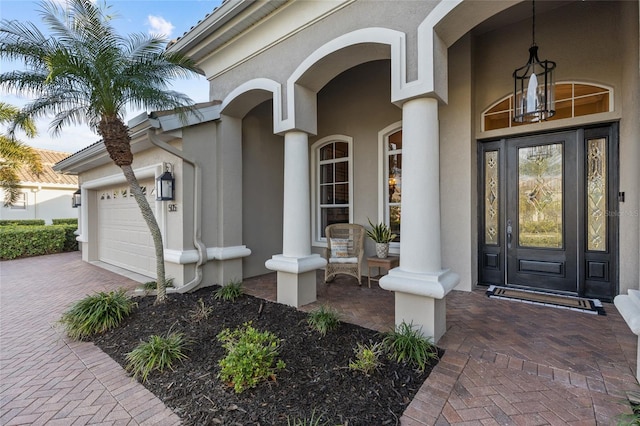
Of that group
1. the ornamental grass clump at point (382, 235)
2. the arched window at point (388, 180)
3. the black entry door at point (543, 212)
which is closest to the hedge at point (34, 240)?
the ornamental grass clump at point (382, 235)

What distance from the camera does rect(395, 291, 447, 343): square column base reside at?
120 inches

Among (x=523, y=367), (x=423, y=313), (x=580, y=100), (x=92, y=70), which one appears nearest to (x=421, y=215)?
(x=423, y=313)

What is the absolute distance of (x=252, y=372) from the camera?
8.21 feet

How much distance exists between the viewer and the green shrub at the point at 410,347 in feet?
8.99

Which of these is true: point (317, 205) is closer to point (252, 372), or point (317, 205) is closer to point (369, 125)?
point (369, 125)

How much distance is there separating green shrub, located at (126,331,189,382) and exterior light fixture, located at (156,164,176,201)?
2603mm

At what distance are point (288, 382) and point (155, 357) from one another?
1.42 m

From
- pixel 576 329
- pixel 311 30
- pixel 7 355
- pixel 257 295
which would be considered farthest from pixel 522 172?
pixel 7 355

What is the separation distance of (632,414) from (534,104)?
3133 mm

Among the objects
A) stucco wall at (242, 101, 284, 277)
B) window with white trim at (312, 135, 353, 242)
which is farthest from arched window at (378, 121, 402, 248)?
stucco wall at (242, 101, 284, 277)

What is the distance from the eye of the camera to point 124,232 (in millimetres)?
7512

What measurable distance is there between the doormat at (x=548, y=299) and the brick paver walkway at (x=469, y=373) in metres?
0.18

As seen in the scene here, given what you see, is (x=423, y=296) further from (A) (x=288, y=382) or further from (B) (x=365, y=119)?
(B) (x=365, y=119)

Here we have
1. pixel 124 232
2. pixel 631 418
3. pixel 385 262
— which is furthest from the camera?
pixel 124 232
